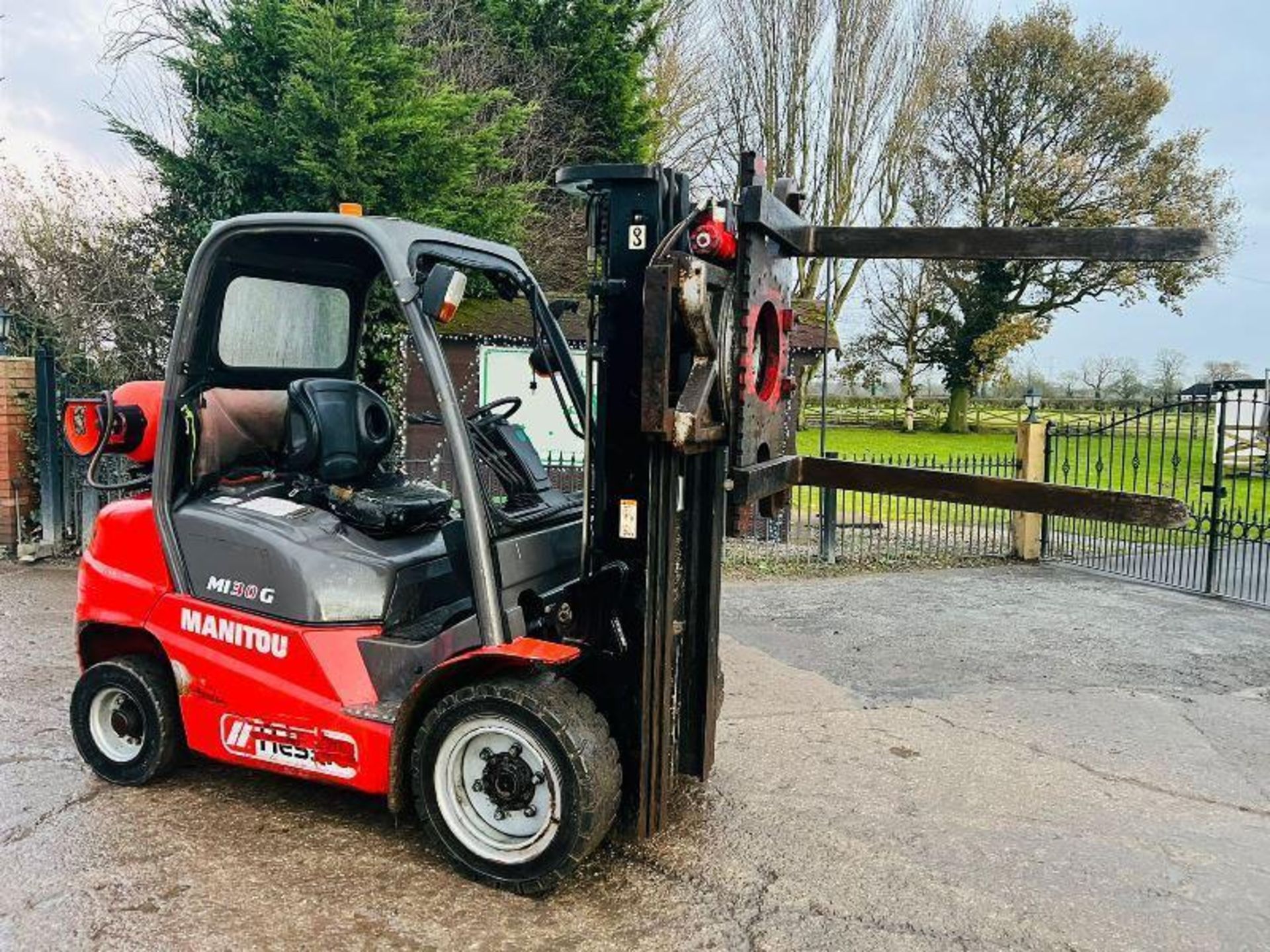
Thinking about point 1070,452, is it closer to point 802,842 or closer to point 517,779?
point 802,842

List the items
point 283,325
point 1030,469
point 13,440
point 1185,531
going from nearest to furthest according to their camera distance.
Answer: point 283,325 < point 1185,531 < point 13,440 < point 1030,469

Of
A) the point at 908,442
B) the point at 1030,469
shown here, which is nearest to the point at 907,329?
the point at 908,442

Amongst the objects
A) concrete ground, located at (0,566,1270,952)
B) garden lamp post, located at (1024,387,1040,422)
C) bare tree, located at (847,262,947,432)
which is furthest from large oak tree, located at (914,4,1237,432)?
concrete ground, located at (0,566,1270,952)

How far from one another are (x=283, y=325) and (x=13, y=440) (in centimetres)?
706

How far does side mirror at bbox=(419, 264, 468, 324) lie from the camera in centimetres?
374

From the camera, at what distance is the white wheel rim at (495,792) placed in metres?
3.70

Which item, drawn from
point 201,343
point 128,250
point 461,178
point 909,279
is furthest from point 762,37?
point 201,343

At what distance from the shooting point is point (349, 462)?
458 centimetres

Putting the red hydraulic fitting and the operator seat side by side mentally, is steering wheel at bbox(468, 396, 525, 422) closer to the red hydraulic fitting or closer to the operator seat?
the operator seat

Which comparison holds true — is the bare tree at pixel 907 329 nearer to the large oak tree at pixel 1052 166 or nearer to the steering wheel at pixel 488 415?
the large oak tree at pixel 1052 166

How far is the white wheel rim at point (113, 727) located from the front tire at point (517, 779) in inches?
62.5

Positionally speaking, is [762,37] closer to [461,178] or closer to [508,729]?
[461,178]

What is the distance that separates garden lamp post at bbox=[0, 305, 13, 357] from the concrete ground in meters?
5.59

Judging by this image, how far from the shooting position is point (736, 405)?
3607mm
